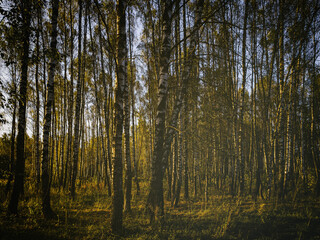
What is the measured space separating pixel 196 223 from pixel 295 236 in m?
2.91

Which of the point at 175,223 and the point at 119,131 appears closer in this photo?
the point at 119,131

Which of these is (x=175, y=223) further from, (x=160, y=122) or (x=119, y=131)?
(x=119, y=131)

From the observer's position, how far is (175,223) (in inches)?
213

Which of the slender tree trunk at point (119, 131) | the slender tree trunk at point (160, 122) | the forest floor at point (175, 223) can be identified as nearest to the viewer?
the forest floor at point (175, 223)

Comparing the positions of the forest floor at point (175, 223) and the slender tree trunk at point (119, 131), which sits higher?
the slender tree trunk at point (119, 131)

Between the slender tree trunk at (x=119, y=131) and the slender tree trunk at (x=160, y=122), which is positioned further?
the slender tree trunk at (x=160, y=122)

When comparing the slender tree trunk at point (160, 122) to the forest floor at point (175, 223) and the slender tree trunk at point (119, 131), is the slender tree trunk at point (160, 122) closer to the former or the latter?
the forest floor at point (175, 223)

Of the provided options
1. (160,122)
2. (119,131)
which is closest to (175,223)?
(160,122)

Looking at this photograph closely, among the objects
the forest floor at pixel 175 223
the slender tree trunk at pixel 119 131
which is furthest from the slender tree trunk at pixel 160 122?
the slender tree trunk at pixel 119 131

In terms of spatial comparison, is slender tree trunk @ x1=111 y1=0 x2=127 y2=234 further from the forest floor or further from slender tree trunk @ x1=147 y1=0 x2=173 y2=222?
slender tree trunk @ x1=147 y1=0 x2=173 y2=222

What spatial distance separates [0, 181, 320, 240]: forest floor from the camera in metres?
4.34

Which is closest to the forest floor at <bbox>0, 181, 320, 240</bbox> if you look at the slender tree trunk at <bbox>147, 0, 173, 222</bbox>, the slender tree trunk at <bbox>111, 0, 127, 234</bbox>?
the slender tree trunk at <bbox>111, 0, 127, 234</bbox>

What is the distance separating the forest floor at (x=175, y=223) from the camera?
434 cm

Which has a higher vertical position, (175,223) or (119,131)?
(119,131)
